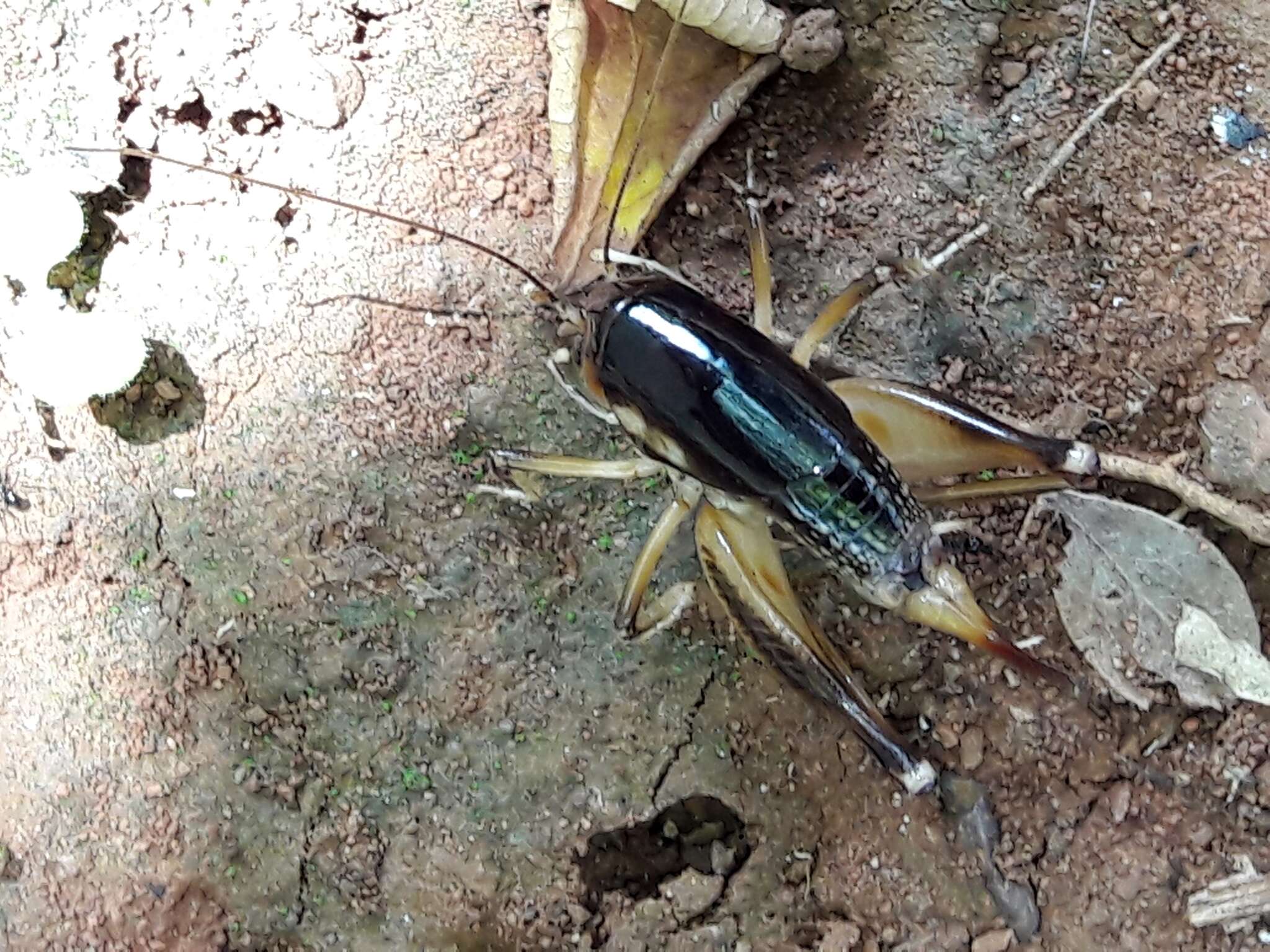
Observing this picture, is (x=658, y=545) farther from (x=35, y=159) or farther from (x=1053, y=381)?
(x=35, y=159)

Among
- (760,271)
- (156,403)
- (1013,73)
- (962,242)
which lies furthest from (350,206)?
(1013,73)

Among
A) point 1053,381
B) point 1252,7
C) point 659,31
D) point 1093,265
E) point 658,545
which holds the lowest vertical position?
point 658,545

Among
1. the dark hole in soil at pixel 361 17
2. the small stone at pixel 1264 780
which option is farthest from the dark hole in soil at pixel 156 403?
the small stone at pixel 1264 780

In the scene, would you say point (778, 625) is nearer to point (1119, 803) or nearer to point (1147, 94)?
point (1119, 803)

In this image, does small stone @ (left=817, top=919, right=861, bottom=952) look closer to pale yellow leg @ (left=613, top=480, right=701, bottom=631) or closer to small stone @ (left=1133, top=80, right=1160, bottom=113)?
pale yellow leg @ (left=613, top=480, right=701, bottom=631)

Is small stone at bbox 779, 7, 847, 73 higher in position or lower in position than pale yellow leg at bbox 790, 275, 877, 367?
higher

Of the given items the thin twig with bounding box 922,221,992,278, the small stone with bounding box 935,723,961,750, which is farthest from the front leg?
the thin twig with bounding box 922,221,992,278

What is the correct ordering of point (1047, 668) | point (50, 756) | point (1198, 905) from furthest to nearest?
1. point (50, 756)
2. point (1198, 905)
3. point (1047, 668)

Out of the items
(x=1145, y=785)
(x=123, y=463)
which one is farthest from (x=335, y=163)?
(x=1145, y=785)
